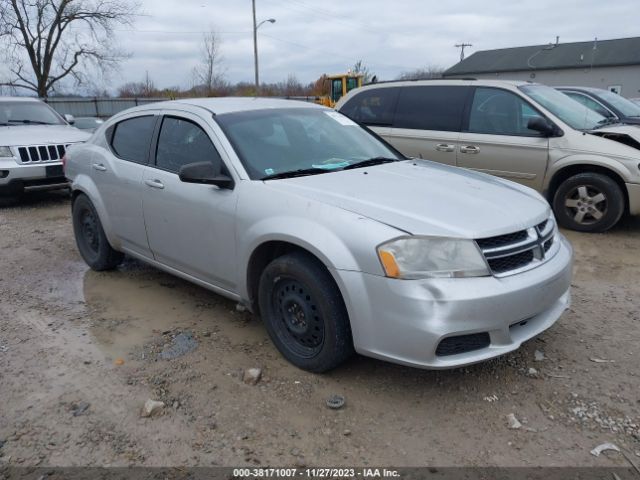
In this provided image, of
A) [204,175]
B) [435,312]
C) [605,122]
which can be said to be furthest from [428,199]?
[605,122]

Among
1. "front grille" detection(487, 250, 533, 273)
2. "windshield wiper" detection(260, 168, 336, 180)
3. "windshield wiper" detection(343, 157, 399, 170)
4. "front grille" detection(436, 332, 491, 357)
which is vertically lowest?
"front grille" detection(436, 332, 491, 357)

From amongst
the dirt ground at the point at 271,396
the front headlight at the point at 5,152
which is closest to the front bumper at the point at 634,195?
the dirt ground at the point at 271,396

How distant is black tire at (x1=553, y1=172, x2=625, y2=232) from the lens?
601 cm

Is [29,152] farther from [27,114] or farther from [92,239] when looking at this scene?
[92,239]

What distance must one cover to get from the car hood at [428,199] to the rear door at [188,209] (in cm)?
50

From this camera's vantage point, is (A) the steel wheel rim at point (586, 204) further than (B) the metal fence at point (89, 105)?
No

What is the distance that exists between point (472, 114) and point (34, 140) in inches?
264

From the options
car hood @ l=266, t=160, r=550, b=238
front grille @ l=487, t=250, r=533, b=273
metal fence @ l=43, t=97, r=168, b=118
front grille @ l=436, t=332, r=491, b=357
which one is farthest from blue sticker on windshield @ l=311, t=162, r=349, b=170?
metal fence @ l=43, t=97, r=168, b=118

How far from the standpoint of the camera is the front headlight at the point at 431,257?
267 cm

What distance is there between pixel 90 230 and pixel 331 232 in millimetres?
3301

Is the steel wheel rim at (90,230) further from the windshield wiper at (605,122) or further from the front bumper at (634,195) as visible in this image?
the windshield wiper at (605,122)

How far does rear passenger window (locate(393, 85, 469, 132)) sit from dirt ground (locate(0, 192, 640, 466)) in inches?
128

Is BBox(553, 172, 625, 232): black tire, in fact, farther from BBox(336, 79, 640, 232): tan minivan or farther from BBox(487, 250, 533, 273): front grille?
BBox(487, 250, 533, 273): front grille

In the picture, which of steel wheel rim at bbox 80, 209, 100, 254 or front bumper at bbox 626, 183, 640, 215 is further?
front bumper at bbox 626, 183, 640, 215
